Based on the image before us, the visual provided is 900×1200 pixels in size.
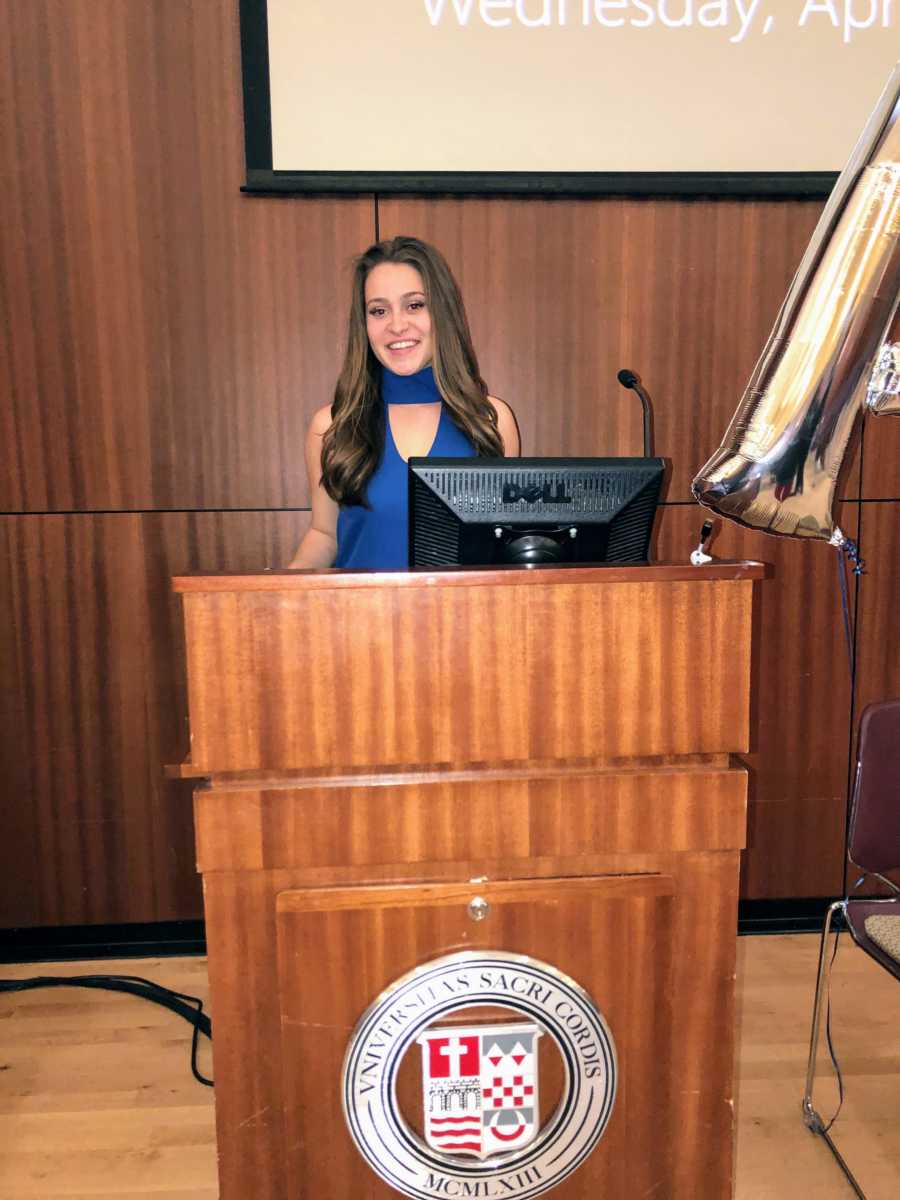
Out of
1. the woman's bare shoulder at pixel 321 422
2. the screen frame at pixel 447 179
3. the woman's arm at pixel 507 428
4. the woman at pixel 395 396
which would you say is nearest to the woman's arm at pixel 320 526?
the woman's bare shoulder at pixel 321 422

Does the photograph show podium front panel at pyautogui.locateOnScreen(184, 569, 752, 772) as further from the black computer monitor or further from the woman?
the woman

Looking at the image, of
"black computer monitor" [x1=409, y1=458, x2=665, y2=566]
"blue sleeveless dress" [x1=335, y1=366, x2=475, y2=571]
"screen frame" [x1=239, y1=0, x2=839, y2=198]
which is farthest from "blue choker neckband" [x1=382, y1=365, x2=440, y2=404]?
"black computer monitor" [x1=409, y1=458, x2=665, y2=566]

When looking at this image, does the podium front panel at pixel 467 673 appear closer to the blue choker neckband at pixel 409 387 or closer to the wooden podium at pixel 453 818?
the wooden podium at pixel 453 818

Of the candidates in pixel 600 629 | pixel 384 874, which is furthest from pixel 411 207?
pixel 384 874

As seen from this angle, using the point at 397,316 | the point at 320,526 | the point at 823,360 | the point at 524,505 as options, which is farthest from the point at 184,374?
the point at 823,360

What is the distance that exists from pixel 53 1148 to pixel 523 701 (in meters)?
1.48

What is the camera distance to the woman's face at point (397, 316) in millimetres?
1964

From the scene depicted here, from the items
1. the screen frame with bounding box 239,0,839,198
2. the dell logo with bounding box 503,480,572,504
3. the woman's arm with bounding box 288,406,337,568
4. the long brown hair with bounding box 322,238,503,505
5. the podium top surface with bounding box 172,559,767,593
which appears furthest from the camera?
the screen frame with bounding box 239,0,839,198

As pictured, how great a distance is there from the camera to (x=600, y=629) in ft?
3.33

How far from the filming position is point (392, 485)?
1998 millimetres

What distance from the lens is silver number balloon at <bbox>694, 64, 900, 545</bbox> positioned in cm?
64

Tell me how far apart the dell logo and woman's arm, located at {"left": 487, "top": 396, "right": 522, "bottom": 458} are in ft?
3.42

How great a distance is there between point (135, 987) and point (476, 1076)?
162 cm

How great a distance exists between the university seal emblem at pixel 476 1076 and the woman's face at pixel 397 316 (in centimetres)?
138
